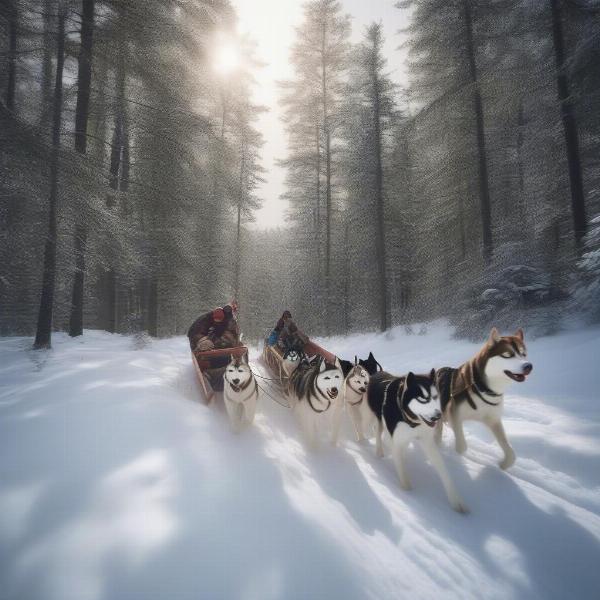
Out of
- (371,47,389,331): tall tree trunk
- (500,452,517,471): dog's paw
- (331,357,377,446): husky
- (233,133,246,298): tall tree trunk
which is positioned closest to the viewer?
(500,452,517,471): dog's paw

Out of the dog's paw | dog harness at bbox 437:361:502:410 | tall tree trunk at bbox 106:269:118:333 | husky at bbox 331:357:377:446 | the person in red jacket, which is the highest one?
tall tree trunk at bbox 106:269:118:333

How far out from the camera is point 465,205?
1286 cm

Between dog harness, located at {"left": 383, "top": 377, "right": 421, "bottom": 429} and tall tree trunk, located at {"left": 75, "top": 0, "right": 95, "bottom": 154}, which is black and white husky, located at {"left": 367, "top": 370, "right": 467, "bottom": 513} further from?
tall tree trunk, located at {"left": 75, "top": 0, "right": 95, "bottom": 154}

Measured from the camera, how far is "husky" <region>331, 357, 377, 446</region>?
3256 mm

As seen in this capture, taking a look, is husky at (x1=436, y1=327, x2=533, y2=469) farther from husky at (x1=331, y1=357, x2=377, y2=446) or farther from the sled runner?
the sled runner

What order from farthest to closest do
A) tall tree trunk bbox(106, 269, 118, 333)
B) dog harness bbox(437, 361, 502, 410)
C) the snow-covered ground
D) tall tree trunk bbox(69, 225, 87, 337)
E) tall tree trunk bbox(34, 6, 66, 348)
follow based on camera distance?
tall tree trunk bbox(106, 269, 118, 333)
tall tree trunk bbox(69, 225, 87, 337)
tall tree trunk bbox(34, 6, 66, 348)
dog harness bbox(437, 361, 502, 410)
the snow-covered ground

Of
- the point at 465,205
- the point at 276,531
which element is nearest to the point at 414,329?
the point at 465,205

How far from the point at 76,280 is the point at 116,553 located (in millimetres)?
9434

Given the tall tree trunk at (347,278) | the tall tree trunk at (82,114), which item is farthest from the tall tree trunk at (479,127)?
the tall tree trunk at (82,114)

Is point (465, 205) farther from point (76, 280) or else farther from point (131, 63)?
point (76, 280)

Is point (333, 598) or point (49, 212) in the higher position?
point (49, 212)

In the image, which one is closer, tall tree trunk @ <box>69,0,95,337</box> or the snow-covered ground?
the snow-covered ground

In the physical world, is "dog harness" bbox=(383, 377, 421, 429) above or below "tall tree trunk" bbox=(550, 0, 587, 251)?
below

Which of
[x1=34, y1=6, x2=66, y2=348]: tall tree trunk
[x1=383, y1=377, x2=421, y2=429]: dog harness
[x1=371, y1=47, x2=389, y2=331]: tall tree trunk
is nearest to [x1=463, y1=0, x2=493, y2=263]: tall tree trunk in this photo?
[x1=371, y1=47, x2=389, y2=331]: tall tree trunk
